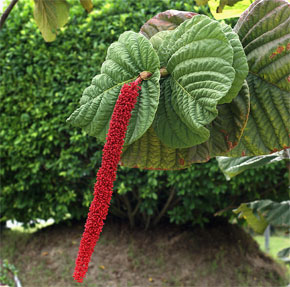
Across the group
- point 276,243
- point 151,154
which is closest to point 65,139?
point 151,154

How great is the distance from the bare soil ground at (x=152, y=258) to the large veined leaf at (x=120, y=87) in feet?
11.6

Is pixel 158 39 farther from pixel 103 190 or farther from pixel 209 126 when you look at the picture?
pixel 103 190

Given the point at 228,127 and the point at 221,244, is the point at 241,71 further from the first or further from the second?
the point at 221,244

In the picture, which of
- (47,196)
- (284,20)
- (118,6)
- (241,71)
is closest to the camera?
(241,71)

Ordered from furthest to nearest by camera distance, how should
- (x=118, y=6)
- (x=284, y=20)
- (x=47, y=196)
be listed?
(x=47, y=196) → (x=118, y=6) → (x=284, y=20)

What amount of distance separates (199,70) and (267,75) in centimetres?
17

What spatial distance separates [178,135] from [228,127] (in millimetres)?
120

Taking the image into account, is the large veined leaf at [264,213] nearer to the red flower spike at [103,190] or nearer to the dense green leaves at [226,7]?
Answer: the dense green leaves at [226,7]

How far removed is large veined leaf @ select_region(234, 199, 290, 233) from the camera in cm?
244

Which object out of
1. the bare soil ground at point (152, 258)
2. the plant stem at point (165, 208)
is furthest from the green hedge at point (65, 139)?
the bare soil ground at point (152, 258)

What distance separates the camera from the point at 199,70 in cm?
62

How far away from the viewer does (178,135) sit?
2.18 ft

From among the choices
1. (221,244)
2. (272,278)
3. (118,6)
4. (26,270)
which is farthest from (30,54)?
(272,278)

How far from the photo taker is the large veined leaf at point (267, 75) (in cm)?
71
